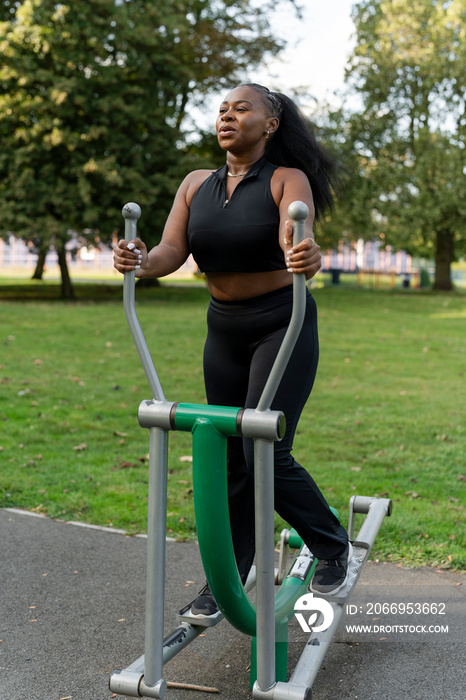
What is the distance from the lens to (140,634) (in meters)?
2.88

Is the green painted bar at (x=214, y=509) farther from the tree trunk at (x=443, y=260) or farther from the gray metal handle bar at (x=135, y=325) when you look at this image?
the tree trunk at (x=443, y=260)

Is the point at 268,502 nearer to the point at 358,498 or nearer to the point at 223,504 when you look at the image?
the point at 223,504

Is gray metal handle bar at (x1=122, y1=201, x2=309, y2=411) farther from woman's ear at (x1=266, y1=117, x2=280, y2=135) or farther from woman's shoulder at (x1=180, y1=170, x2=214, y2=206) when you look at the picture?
woman's ear at (x1=266, y1=117, x2=280, y2=135)

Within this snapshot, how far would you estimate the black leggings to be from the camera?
248 cm

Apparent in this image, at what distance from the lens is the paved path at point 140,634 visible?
2.51 m

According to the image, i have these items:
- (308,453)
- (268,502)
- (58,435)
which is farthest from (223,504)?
(58,435)

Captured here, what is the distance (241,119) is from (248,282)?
55cm

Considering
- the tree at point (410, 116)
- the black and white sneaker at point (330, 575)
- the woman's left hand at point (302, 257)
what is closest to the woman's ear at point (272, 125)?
the woman's left hand at point (302, 257)

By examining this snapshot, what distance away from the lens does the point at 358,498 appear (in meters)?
3.33

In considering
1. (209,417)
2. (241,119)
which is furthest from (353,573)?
(241,119)

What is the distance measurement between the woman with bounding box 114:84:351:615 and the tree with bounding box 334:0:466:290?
996 inches

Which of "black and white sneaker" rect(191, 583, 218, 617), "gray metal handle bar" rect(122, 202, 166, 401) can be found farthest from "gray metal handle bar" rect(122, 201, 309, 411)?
"black and white sneaker" rect(191, 583, 218, 617)

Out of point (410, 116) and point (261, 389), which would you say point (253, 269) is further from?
point (410, 116)

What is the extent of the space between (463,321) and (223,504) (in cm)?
1548
